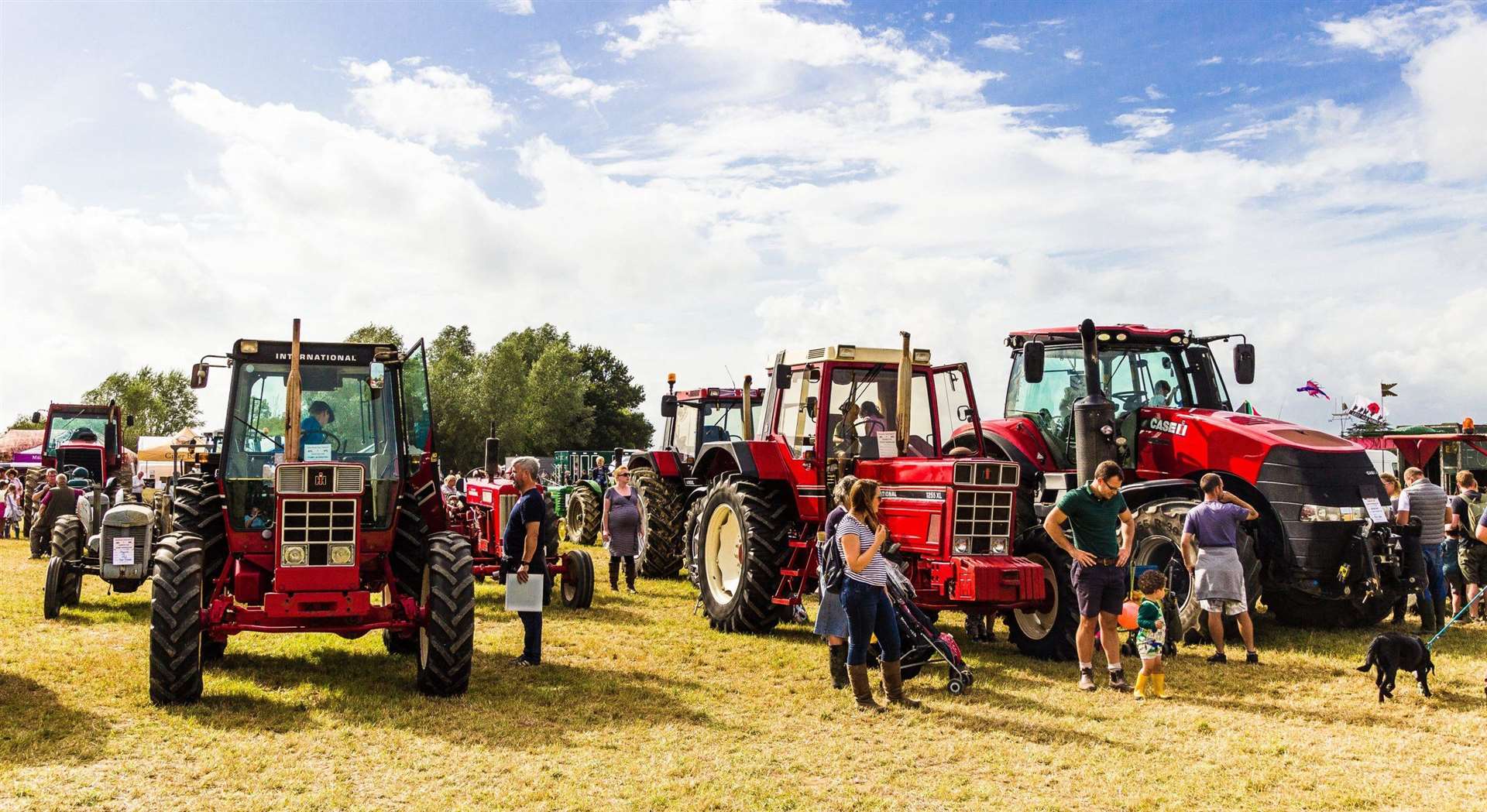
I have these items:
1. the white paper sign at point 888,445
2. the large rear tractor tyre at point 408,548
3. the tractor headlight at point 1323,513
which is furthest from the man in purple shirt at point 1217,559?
the large rear tractor tyre at point 408,548

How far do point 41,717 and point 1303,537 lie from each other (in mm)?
8715

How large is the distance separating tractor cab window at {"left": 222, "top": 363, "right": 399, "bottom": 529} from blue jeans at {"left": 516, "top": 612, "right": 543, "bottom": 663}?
1.25 metres

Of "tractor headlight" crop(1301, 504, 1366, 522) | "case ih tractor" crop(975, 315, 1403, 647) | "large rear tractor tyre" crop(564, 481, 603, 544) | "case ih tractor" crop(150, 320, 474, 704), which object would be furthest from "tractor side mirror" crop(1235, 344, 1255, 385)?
"large rear tractor tyre" crop(564, 481, 603, 544)

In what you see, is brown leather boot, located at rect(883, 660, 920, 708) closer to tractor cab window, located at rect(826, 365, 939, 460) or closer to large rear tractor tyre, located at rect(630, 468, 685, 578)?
tractor cab window, located at rect(826, 365, 939, 460)

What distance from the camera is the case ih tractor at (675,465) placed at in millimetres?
14477

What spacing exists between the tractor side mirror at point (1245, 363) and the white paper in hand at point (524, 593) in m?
6.63

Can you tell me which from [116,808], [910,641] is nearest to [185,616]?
[116,808]

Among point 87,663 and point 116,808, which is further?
point 87,663

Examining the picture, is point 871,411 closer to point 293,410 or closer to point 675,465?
point 293,410

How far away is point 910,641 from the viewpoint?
779 cm

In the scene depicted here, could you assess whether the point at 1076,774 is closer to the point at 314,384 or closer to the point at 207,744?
the point at 207,744

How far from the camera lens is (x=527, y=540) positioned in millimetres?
8125

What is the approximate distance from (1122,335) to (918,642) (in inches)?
174

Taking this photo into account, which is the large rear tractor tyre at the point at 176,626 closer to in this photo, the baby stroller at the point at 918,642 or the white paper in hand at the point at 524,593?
the white paper in hand at the point at 524,593
